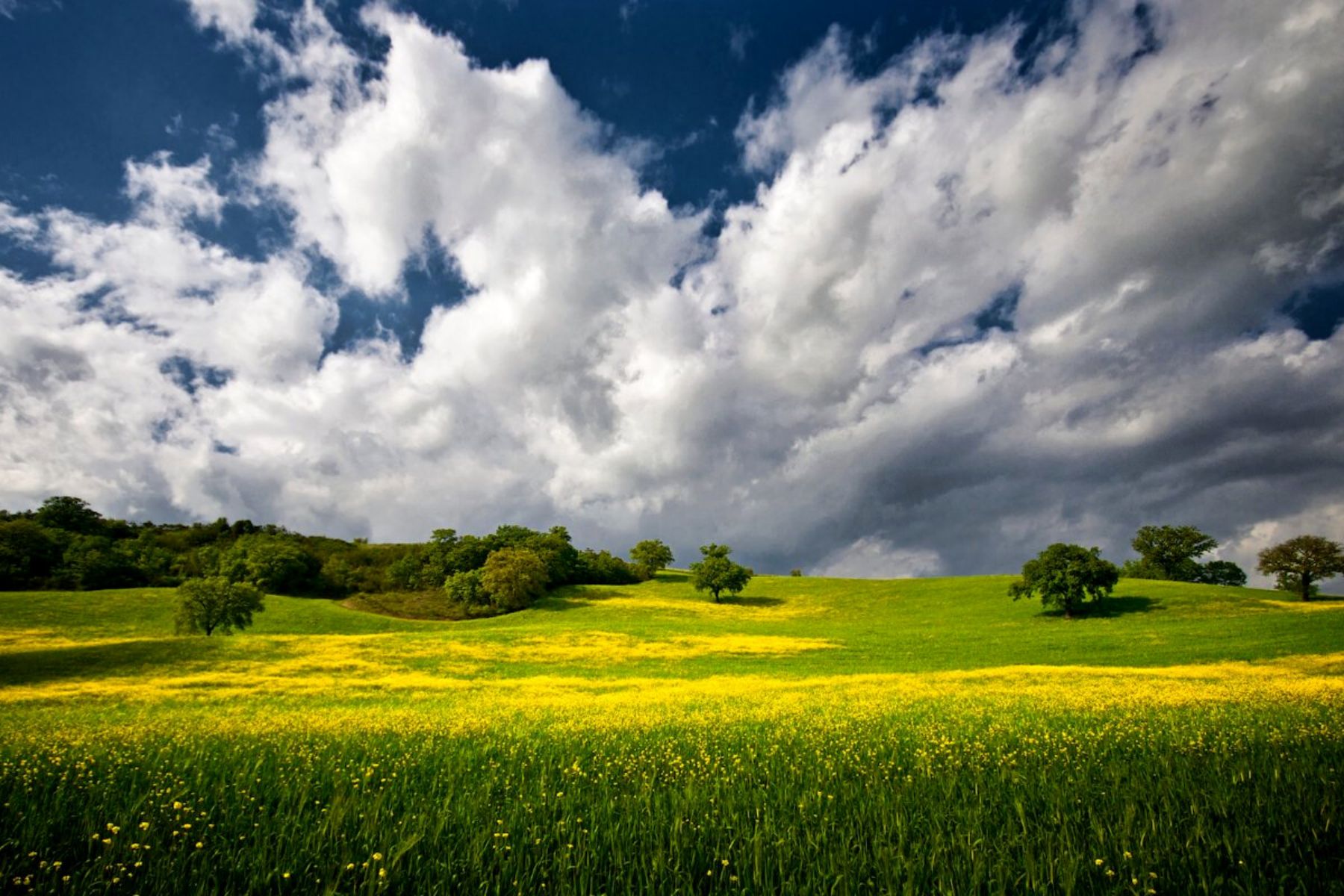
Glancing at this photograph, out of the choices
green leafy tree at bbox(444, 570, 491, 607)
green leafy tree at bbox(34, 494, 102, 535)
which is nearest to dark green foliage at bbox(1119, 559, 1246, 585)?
green leafy tree at bbox(444, 570, 491, 607)

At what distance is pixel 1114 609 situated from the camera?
68625mm

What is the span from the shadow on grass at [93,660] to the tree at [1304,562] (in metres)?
121

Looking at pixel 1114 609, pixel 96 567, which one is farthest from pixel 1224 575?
pixel 96 567

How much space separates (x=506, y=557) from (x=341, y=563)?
4212 cm

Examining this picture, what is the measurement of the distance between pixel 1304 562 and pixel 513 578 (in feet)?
360

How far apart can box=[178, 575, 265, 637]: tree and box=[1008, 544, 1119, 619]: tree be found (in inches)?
3205

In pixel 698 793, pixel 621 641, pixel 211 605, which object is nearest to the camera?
pixel 698 793

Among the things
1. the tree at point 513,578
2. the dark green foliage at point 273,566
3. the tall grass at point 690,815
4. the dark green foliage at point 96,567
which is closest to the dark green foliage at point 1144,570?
the tree at point 513,578

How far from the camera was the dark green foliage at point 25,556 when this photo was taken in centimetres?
8300

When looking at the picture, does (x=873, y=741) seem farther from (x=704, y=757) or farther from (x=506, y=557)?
(x=506, y=557)

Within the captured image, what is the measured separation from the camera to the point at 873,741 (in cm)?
980

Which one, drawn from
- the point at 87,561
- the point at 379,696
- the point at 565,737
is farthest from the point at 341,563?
the point at 565,737

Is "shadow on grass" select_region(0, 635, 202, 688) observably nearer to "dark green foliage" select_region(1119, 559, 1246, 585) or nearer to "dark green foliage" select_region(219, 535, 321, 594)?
"dark green foliage" select_region(219, 535, 321, 594)

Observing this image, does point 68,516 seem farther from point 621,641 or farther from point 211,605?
point 621,641
